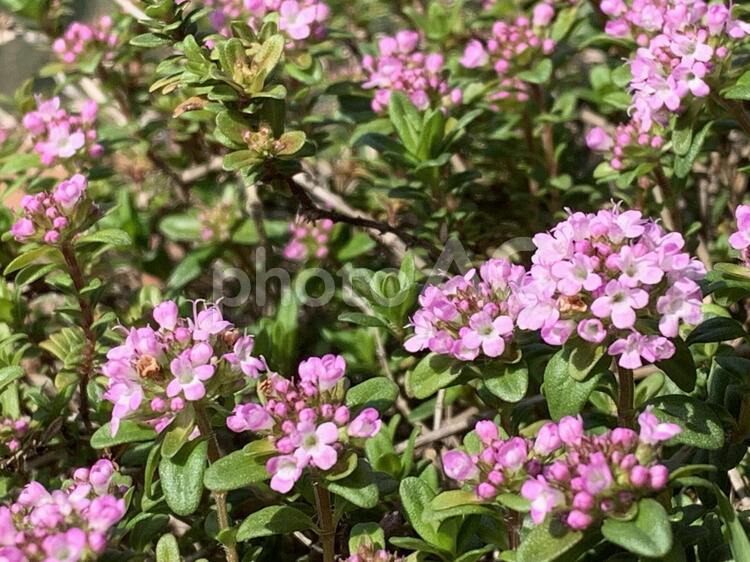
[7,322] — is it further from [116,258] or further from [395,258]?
[395,258]

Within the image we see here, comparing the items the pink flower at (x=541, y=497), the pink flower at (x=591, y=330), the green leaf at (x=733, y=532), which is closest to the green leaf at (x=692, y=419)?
the green leaf at (x=733, y=532)

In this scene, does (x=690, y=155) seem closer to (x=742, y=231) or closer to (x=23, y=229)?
(x=742, y=231)

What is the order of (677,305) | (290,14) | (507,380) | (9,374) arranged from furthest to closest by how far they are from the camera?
(290,14)
(9,374)
(507,380)
(677,305)

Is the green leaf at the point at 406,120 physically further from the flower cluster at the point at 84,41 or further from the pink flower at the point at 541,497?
the pink flower at the point at 541,497

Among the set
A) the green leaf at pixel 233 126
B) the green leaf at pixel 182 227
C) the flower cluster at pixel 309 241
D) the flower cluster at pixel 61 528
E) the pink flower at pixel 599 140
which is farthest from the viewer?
the green leaf at pixel 182 227

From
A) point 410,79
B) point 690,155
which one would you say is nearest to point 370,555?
point 690,155

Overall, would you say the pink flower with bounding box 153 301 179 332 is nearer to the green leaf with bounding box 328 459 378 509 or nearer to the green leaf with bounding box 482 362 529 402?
the green leaf with bounding box 328 459 378 509

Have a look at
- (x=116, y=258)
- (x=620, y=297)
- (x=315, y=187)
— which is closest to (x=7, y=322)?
(x=116, y=258)
